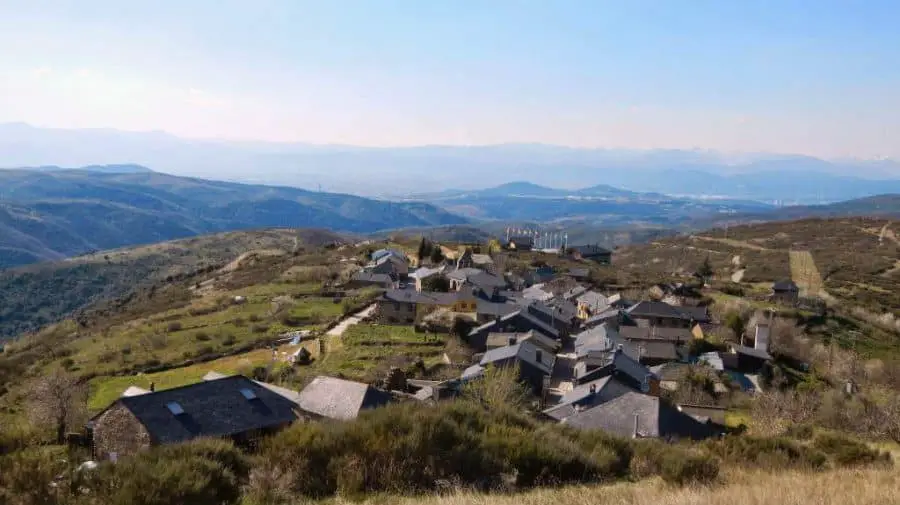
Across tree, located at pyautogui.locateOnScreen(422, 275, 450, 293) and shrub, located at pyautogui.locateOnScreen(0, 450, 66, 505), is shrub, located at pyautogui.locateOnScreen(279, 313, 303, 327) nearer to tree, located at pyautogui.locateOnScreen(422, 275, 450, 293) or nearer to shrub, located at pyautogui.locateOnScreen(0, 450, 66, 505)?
tree, located at pyautogui.locateOnScreen(422, 275, 450, 293)

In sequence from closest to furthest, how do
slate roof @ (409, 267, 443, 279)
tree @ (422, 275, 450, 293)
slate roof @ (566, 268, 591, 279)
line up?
tree @ (422, 275, 450, 293) → slate roof @ (409, 267, 443, 279) → slate roof @ (566, 268, 591, 279)

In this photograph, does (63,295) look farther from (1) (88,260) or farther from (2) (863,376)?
(2) (863,376)

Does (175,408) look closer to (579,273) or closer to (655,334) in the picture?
(655,334)

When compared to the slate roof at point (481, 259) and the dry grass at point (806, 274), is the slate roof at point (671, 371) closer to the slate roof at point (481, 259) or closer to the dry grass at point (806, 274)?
the dry grass at point (806, 274)

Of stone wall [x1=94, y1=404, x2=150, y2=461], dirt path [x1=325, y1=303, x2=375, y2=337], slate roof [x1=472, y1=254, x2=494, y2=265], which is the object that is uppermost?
stone wall [x1=94, y1=404, x2=150, y2=461]

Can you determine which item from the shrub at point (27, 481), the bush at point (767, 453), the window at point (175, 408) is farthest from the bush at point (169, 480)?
the window at point (175, 408)

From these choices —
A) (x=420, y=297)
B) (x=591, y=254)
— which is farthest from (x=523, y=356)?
(x=591, y=254)

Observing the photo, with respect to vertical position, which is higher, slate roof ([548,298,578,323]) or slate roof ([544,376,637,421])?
slate roof ([544,376,637,421])

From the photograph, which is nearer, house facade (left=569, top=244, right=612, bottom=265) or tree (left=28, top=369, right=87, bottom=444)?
tree (left=28, top=369, right=87, bottom=444)

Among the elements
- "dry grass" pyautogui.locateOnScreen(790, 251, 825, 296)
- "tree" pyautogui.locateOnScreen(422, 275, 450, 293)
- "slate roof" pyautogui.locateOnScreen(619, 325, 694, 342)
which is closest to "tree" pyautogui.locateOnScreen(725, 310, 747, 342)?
"slate roof" pyautogui.locateOnScreen(619, 325, 694, 342)
